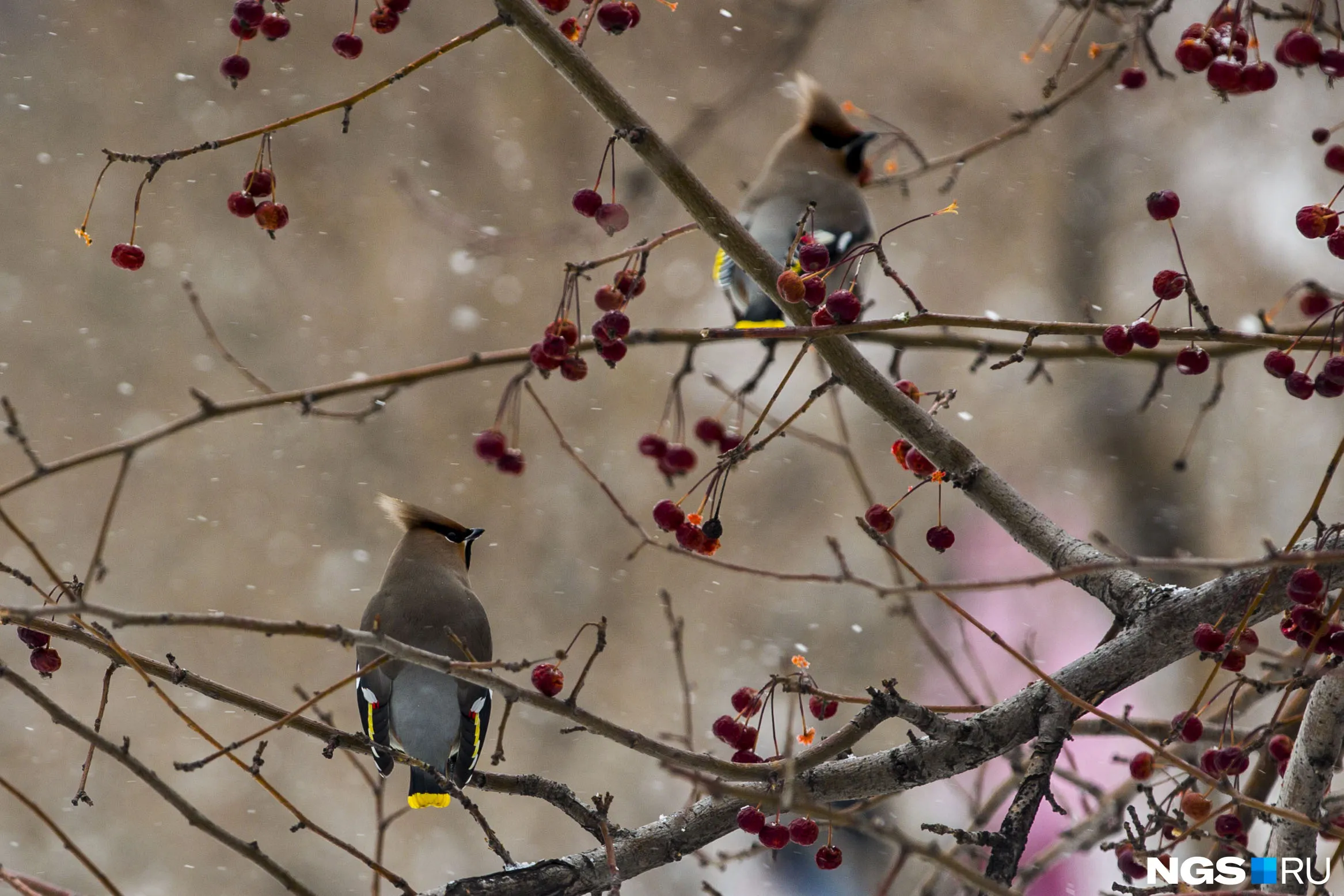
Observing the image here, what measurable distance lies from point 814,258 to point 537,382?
303cm

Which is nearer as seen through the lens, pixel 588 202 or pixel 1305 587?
pixel 1305 587

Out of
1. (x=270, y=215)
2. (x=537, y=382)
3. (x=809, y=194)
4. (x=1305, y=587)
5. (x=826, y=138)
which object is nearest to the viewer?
(x=1305, y=587)

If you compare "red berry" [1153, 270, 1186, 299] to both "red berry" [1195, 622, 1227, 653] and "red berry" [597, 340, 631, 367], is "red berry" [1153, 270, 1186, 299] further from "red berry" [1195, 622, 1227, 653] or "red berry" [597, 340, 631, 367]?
"red berry" [597, 340, 631, 367]

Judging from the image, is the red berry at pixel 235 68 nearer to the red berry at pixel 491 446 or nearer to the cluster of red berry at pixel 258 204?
the cluster of red berry at pixel 258 204

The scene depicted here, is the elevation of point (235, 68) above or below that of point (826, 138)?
below

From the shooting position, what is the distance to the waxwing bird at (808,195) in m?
2.31

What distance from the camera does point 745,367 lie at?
430 cm

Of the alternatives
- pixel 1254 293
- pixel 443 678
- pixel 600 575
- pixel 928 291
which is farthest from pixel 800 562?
pixel 443 678

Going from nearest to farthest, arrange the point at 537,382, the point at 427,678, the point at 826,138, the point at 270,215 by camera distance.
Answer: the point at 270,215 → the point at 427,678 → the point at 826,138 → the point at 537,382

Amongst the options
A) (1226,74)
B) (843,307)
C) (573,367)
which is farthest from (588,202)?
(1226,74)

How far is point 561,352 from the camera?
1272 mm

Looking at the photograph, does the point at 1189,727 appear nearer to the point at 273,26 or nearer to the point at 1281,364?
the point at 1281,364

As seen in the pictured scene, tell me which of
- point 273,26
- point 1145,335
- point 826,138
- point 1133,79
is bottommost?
point 1145,335

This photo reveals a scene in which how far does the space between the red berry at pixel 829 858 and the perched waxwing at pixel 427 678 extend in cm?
59
